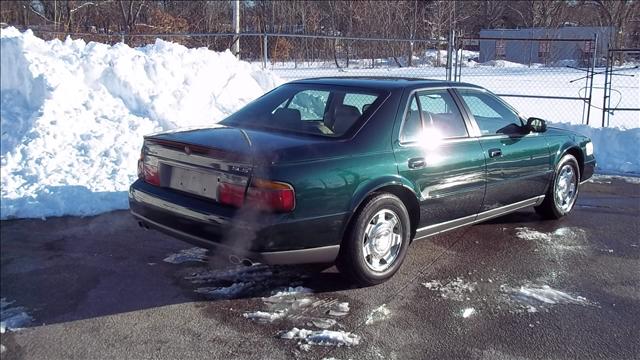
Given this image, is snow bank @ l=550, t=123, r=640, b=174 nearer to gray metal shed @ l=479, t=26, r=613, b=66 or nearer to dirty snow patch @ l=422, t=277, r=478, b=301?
dirty snow patch @ l=422, t=277, r=478, b=301

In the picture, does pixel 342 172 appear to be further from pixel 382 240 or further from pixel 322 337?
pixel 322 337

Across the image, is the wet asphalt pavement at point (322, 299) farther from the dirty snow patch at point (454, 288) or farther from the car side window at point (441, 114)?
the car side window at point (441, 114)

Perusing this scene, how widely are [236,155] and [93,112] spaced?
568 centimetres

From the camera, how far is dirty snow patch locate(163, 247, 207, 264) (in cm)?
490

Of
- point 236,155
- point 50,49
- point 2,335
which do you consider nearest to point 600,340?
point 236,155

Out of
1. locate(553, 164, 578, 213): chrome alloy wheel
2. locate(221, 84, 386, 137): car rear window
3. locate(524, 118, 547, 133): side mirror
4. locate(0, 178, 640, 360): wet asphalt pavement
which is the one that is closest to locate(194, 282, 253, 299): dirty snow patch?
locate(0, 178, 640, 360): wet asphalt pavement

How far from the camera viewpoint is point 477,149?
16.8 feet

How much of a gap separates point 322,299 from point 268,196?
2.93ft

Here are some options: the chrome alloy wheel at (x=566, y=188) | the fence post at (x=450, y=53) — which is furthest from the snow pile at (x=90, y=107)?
the chrome alloy wheel at (x=566, y=188)

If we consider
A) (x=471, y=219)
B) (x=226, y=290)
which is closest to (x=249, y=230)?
(x=226, y=290)

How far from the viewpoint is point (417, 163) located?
4578 mm

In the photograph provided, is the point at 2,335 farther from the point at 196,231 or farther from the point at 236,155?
the point at 236,155

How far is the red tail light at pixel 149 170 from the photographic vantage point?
14.6 feet

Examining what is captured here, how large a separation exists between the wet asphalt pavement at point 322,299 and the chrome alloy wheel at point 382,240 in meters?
0.19
